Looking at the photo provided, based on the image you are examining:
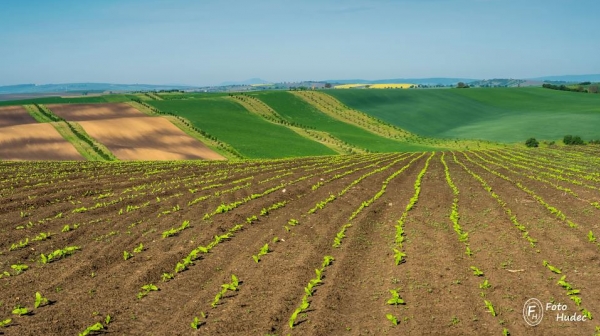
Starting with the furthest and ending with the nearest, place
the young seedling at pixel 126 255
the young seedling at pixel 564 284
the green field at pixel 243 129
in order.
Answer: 1. the green field at pixel 243 129
2. the young seedling at pixel 126 255
3. the young seedling at pixel 564 284

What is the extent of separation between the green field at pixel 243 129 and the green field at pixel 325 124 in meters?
6.59

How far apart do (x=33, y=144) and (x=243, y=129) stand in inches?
1087

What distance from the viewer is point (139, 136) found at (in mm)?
58031

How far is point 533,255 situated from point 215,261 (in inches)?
359

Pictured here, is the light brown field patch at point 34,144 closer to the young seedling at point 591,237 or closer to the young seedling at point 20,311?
the young seedling at point 20,311

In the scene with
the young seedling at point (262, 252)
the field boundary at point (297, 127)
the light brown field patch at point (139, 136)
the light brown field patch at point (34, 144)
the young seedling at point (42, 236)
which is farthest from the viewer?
the field boundary at point (297, 127)

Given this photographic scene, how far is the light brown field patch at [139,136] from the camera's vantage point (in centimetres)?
5097

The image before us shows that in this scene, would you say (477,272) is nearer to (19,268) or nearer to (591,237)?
(591,237)

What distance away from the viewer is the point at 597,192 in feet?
72.3

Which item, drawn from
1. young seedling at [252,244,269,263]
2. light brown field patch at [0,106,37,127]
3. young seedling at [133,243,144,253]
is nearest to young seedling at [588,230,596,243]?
young seedling at [252,244,269,263]

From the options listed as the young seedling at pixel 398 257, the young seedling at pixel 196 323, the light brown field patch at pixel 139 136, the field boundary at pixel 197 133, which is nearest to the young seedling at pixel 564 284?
the young seedling at pixel 398 257

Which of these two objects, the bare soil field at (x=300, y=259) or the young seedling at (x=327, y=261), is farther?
the young seedling at (x=327, y=261)

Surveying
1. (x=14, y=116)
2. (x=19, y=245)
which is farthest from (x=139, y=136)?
(x=19, y=245)

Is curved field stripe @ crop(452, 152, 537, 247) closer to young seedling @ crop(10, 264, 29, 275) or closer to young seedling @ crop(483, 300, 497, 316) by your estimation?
young seedling @ crop(483, 300, 497, 316)
